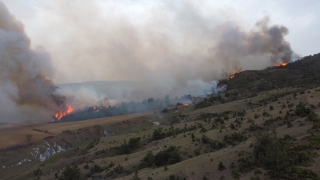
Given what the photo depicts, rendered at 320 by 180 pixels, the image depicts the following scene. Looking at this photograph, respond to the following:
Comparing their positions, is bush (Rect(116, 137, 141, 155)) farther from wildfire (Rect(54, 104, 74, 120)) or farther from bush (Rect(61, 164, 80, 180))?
wildfire (Rect(54, 104, 74, 120))

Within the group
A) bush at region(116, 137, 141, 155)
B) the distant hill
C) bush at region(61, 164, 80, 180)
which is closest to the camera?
bush at region(61, 164, 80, 180)

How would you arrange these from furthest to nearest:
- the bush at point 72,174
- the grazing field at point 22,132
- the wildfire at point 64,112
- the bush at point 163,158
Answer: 1. the wildfire at point 64,112
2. the grazing field at point 22,132
3. the bush at point 72,174
4. the bush at point 163,158

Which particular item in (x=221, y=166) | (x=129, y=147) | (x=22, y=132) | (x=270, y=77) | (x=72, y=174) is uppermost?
(x=270, y=77)

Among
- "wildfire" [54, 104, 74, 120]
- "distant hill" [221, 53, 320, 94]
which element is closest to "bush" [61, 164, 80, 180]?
"wildfire" [54, 104, 74, 120]

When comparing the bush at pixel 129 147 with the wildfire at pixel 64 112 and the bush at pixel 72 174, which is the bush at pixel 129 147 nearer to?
the bush at pixel 72 174

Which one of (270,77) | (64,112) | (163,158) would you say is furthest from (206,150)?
(64,112)

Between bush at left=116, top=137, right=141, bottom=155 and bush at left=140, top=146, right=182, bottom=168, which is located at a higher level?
bush at left=116, top=137, right=141, bottom=155

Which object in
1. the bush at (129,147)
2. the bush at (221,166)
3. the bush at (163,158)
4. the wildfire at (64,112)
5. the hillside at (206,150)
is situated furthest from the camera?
the wildfire at (64,112)

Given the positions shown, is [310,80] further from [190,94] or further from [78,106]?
[78,106]

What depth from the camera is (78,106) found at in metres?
178

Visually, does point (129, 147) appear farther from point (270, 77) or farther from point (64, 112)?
point (270, 77)

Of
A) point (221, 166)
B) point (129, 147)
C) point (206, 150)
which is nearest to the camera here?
point (221, 166)

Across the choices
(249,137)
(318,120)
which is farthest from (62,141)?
(318,120)

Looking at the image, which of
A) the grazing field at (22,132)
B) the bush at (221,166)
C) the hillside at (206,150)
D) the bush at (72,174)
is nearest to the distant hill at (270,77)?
the hillside at (206,150)
